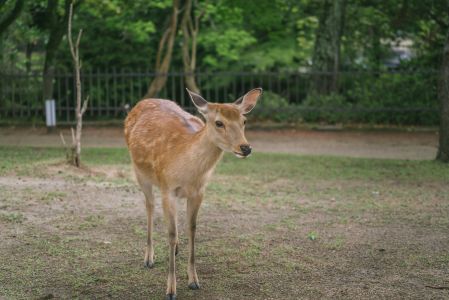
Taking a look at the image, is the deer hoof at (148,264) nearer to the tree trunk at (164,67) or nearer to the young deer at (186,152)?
the young deer at (186,152)

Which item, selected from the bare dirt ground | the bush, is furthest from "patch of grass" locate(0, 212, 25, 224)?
the bush

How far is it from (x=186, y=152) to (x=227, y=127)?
48 cm

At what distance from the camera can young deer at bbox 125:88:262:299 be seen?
5.41 meters

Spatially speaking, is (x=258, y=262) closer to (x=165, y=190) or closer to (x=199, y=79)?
(x=165, y=190)

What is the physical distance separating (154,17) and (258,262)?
51.8 ft

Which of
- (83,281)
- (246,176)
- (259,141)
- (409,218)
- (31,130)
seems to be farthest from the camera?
(31,130)

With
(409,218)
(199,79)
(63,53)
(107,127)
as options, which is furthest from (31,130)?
(409,218)

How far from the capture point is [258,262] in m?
6.37

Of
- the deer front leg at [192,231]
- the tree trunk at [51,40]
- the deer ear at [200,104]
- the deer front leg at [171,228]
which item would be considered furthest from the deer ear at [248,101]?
the tree trunk at [51,40]

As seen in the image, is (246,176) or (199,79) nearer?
(246,176)

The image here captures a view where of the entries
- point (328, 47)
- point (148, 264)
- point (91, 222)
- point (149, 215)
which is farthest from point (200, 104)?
point (328, 47)

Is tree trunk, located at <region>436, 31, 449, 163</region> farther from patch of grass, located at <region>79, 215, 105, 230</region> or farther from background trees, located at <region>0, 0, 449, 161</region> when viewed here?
patch of grass, located at <region>79, 215, 105, 230</region>

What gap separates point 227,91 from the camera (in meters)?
20.4

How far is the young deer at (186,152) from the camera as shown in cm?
541
